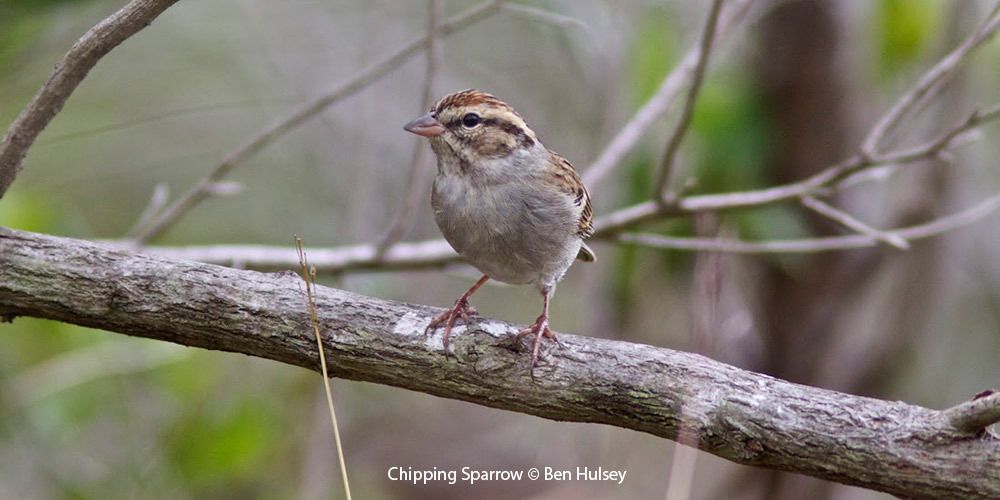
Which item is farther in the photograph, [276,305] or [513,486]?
[513,486]

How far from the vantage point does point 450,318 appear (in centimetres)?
319

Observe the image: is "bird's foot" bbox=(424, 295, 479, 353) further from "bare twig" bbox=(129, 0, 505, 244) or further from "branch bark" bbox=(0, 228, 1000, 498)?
"bare twig" bbox=(129, 0, 505, 244)

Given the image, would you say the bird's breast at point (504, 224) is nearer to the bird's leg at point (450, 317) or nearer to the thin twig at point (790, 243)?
the bird's leg at point (450, 317)

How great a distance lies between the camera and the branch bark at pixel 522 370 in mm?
2777

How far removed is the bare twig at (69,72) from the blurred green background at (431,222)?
45.4 inches

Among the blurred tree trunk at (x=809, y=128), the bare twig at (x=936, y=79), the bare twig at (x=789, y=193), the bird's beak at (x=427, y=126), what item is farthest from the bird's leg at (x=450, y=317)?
the blurred tree trunk at (x=809, y=128)

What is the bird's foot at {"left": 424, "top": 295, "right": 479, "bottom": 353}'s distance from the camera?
3.08 meters

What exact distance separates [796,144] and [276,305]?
474cm

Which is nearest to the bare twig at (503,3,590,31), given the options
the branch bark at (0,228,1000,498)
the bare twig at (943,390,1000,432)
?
the branch bark at (0,228,1000,498)

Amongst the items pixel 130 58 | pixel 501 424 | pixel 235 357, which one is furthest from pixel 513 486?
pixel 130 58

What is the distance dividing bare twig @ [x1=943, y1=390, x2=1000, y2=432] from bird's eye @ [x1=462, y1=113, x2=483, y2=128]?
2.05 meters

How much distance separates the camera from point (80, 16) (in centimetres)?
473

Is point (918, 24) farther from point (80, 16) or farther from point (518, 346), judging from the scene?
point (80, 16)

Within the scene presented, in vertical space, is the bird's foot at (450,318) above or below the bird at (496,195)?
below
